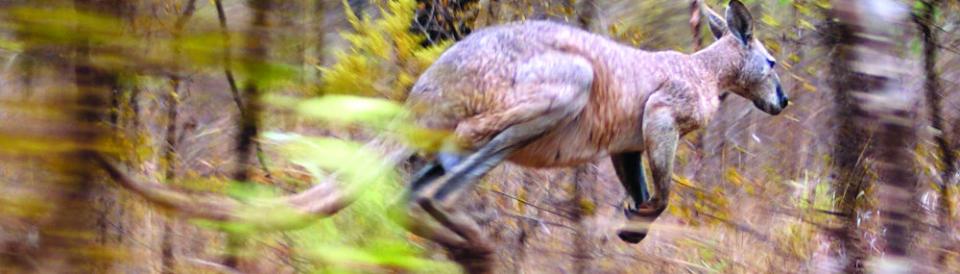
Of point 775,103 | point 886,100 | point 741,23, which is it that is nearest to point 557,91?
point 741,23

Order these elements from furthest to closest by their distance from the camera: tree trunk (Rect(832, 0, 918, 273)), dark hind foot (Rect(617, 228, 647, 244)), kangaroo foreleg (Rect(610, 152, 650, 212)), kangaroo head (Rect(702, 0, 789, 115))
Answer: kangaroo head (Rect(702, 0, 789, 115)) → kangaroo foreleg (Rect(610, 152, 650, 212)) → dark hind foot (Rect(617, 228, 647, 244)) → tree trunk (Rect(832, 0, 918, 273))

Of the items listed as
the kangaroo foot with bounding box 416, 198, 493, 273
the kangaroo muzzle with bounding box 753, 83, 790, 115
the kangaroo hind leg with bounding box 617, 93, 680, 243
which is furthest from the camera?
the kangaroo muzzle with bounding box 753, 83, 790, 115

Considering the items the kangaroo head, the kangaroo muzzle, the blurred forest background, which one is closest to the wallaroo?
the kangaroo head

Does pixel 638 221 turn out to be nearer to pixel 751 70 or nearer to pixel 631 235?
pixel 631 235

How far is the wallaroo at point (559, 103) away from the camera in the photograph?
19.6 feet

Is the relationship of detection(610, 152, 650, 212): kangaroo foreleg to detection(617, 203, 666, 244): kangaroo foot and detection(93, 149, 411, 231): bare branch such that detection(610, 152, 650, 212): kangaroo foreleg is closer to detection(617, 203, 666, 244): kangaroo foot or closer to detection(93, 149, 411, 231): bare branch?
detection(617, 203, 666, 244): kangaroo foot

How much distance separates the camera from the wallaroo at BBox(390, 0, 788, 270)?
5.97 metres

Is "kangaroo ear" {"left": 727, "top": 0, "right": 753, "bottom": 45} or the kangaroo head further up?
"kangaroo ear" {"left": 727, "top": 0, "right": 753, "bottom": 45}

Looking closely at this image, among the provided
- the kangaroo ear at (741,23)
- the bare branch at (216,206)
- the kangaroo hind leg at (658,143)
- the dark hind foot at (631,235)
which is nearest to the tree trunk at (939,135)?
the kangaroo ear at (741,23)

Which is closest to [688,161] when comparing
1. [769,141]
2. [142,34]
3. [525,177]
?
[769,141]

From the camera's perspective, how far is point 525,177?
7691 millimetres

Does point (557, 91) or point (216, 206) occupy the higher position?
point (216, 206)

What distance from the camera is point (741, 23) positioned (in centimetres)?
729

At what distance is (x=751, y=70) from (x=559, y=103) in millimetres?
1875
